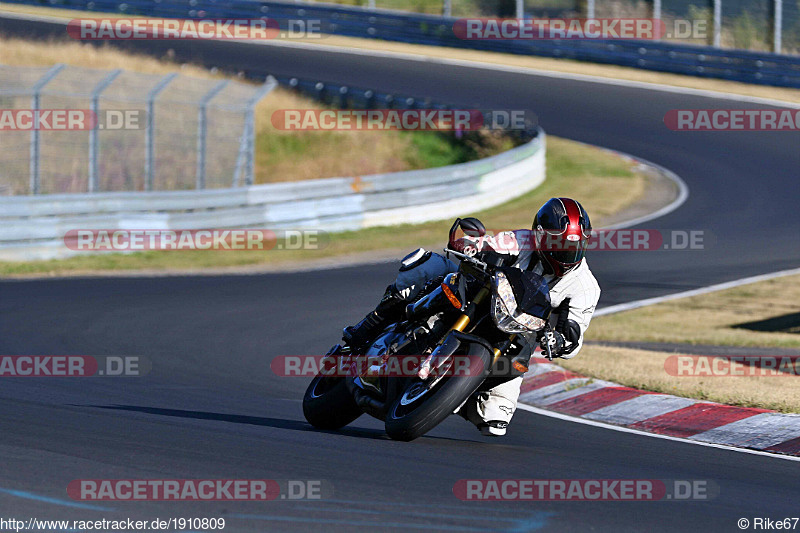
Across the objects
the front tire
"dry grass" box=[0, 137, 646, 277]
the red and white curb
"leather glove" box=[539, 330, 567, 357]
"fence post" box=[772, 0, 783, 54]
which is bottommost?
"dry grass" box=[0, 137, 646, 277]

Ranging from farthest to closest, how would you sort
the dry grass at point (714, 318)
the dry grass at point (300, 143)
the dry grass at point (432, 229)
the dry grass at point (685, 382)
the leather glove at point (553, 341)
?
the dry grass at point (300, 143)
the dry grass at point (432, 229)
the dry grass at point (714, 318)
the dry grass at point (685, 382)
the leather glove at point (553, 341)

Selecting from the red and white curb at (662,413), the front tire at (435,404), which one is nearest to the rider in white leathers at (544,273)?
the front tire at (435,404)

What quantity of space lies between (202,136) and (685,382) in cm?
1133

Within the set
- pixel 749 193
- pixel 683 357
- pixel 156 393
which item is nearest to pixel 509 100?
pixel 749 193

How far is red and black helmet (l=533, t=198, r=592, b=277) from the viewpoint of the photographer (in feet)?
21.6

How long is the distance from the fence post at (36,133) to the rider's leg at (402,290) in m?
11.3

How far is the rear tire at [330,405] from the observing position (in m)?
7.41

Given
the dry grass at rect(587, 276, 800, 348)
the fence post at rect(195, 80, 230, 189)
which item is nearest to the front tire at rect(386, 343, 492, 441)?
the dry grass at rect(587, 276, 800, 348)

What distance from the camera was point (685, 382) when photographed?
9.87m

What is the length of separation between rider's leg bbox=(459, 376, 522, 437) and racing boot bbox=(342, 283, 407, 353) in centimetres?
74

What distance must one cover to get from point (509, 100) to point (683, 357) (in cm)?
2112

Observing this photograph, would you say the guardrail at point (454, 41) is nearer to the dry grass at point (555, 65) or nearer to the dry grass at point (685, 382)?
the dry grass at point (555, 65)

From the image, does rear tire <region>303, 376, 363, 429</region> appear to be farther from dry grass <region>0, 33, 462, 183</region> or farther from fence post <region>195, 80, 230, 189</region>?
dry grass <region>0, 33, 462, 183</region>

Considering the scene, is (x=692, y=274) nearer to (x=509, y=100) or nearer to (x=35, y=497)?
(x=35, y=497)
